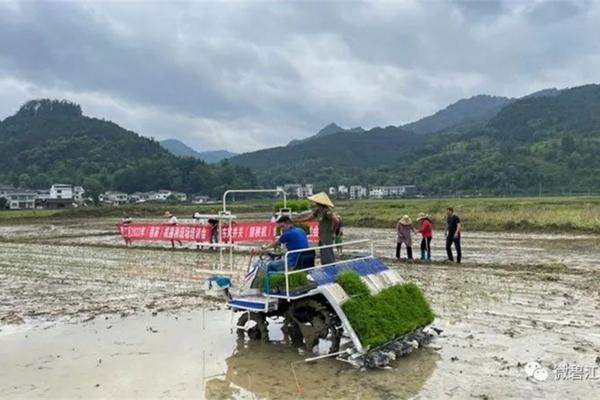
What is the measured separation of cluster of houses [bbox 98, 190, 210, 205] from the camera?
116450 mm

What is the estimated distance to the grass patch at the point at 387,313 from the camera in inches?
292

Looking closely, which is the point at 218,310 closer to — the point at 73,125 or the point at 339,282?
the point at 339,282

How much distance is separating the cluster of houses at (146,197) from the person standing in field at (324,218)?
106m

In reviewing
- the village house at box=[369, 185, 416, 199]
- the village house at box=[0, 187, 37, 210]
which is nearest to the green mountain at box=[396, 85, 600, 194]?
the village house at box=[369, 185, 416, 199]

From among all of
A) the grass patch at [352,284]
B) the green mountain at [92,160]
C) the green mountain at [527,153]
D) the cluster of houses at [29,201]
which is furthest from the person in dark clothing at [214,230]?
the green mountain at [92,160]

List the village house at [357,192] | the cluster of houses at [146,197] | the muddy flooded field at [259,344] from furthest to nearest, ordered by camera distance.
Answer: the village house at [357,192], the cluster of houses at [146,197], the muddy flooded field at [259,344]

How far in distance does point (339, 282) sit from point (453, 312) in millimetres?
3568

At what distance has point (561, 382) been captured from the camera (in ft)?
21.9

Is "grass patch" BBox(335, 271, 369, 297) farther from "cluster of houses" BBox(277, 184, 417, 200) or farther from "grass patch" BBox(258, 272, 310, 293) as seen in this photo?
"cluster of houses" BBox(277, 184, 417, 200)

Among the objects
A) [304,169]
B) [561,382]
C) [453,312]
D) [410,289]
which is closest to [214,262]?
[453,312]

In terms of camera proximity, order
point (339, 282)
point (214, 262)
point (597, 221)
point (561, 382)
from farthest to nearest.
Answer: point (597, 221) < point (214, 262) < point (339, 282) < point (561, 382)

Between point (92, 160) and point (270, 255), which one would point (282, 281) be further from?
point (92, 160)

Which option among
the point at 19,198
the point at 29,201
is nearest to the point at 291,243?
the point at 19,198

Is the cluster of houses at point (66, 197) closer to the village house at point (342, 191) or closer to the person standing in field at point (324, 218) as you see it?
the village house at point (342, 191)
